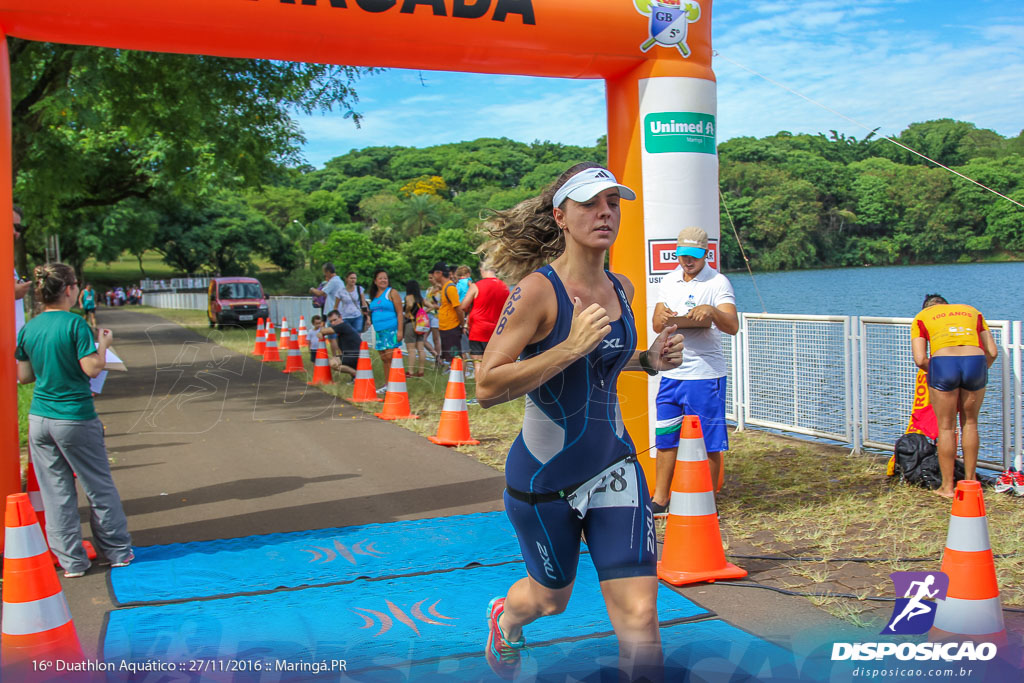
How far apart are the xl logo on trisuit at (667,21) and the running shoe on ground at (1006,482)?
4192 mm

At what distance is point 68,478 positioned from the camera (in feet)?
17.2

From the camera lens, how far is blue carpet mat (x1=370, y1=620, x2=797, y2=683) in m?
3.50

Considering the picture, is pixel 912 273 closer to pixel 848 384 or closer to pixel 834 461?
pixel 848 384

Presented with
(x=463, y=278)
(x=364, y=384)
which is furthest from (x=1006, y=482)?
(x=463, y=278)

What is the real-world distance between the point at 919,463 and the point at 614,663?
4.37 metres

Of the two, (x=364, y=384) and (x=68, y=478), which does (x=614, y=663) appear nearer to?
(x=68, y=478)

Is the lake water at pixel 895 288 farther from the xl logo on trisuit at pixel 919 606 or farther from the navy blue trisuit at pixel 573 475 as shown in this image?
the navy blue trisuit at pixel 573 475

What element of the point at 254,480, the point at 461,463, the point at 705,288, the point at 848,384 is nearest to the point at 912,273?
the point at 848,384

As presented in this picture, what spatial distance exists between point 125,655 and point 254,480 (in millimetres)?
4044

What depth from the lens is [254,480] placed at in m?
7.90

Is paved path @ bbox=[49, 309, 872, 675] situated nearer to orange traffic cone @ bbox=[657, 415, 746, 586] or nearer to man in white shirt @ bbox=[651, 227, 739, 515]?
orange traffic cone @ bbox=[657, 415, 746, 586]

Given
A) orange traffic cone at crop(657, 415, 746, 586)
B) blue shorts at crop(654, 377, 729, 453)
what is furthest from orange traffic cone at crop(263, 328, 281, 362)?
orange traffic cone at crop(657, 415, 746, 586)

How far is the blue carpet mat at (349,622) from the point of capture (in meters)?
3.91

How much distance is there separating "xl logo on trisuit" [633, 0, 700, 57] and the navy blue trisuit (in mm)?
3976
